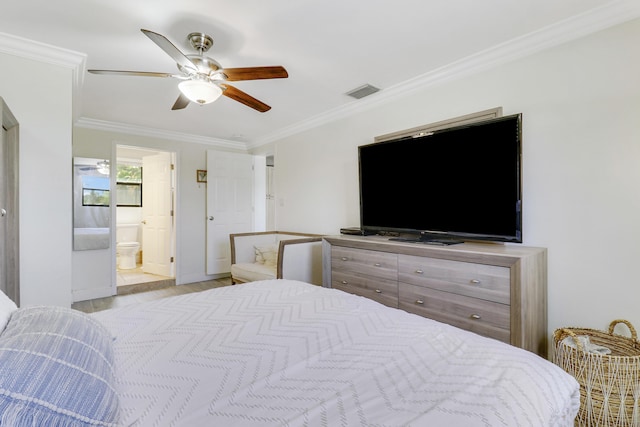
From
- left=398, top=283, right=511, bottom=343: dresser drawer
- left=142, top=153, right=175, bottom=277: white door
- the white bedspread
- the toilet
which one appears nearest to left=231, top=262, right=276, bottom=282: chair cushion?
left=398, top=283, right=511, bottom=343: dresser drawer

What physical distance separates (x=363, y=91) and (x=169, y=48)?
1871 millimetres

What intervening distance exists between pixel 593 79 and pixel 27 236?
407cm

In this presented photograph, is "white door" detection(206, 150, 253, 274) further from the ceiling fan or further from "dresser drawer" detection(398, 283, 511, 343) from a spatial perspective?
"dresser drawer" detection(398, 283, 511, 343)

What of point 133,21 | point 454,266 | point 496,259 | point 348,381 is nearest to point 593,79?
point 496,259

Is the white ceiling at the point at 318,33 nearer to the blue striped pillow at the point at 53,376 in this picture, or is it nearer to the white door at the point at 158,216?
the blue striped pillow at the point at 53,376

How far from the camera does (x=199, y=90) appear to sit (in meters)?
2.12

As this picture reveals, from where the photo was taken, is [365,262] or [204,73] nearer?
[204,73]

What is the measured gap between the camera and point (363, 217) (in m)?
3.10

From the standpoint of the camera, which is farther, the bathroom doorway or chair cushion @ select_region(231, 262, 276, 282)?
the bathroom doorway

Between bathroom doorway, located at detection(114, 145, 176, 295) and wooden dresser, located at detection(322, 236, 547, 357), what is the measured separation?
3599 millimetres

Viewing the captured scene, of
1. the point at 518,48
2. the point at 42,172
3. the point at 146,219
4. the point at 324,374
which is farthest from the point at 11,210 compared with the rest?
the point at 518,48

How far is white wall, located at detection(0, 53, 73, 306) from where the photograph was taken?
7.48 feet

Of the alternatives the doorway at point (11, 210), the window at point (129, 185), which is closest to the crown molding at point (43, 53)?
the doorway at point (11, 210)

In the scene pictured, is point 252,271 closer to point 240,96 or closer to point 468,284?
point 240,96
